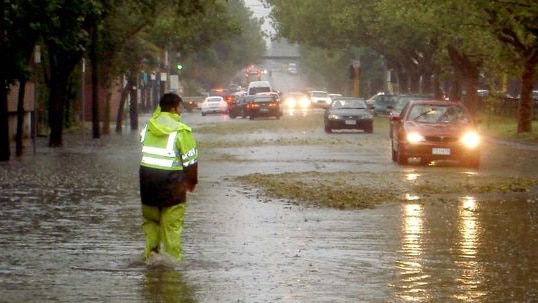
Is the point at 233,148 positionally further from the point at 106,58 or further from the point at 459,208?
the point at 459,208

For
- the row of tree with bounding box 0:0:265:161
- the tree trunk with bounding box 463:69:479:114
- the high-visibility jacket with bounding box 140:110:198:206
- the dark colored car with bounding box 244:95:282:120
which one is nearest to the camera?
the high-visibility jacket with bounding box 140:110:198:206

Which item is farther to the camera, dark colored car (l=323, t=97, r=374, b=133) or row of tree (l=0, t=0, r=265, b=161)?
dark colored car (l=323, t=97, r=374, b=133)

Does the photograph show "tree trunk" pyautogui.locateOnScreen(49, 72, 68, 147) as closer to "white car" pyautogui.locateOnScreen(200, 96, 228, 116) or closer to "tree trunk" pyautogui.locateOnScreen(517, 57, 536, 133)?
"tree trunk" pyautogui.locateOnScreen(517, 57, 536, 133)

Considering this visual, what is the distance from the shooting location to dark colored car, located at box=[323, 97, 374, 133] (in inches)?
1993

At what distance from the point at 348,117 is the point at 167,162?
3881cm

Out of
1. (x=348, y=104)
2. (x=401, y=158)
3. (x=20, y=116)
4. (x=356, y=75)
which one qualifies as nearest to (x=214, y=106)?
(x=356, y=75)

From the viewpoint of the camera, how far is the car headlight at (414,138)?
2880 cm

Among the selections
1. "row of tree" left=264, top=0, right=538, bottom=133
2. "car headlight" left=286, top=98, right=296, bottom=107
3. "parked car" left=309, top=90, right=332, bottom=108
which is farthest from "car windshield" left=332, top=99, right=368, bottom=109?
"car headlight" left=286, top=98, right=296, bottom=107

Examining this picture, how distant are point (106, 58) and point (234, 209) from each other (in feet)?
92.8

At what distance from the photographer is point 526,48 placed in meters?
45.9

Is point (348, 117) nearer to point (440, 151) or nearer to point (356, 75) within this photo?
point (440, 151)

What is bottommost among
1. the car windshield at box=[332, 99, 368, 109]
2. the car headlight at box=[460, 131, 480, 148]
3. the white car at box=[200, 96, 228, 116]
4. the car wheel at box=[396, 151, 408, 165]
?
the white car at box=[200, 96, 228, 116]

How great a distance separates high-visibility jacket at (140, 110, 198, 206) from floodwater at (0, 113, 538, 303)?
652mm

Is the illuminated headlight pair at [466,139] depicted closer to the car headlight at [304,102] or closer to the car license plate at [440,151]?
the car license plate at [440,151]
